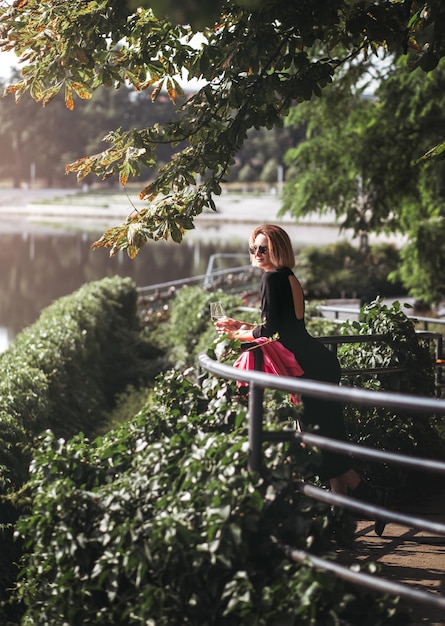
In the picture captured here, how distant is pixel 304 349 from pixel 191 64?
2568 millimetres

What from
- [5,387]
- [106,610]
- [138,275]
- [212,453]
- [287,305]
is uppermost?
[287,305]

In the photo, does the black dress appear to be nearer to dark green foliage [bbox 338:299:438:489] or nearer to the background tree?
dark green foliage [bbox 338:299:438:489]

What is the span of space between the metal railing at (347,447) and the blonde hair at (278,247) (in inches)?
54.4

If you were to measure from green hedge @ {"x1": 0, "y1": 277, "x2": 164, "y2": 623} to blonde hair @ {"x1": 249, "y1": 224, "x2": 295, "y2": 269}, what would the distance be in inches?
64.3

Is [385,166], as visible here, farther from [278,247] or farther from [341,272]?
[278,247]

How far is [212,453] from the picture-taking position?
364 centimetres

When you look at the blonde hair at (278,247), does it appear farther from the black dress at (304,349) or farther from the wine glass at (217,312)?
the wine glass at (217,312)

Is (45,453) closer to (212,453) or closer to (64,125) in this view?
(212,453)

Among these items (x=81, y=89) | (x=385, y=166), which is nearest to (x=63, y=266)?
(x=385, y=166)

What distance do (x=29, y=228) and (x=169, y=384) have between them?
124 m

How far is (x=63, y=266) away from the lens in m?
88.3

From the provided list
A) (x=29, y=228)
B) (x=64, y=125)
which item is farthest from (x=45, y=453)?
(x=29, y=228)

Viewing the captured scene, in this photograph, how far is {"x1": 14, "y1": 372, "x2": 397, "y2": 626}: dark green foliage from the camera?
3.33 m

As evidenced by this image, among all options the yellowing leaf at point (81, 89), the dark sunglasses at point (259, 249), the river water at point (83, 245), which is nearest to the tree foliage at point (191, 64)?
the yellowing leaf at point (81, 89)
